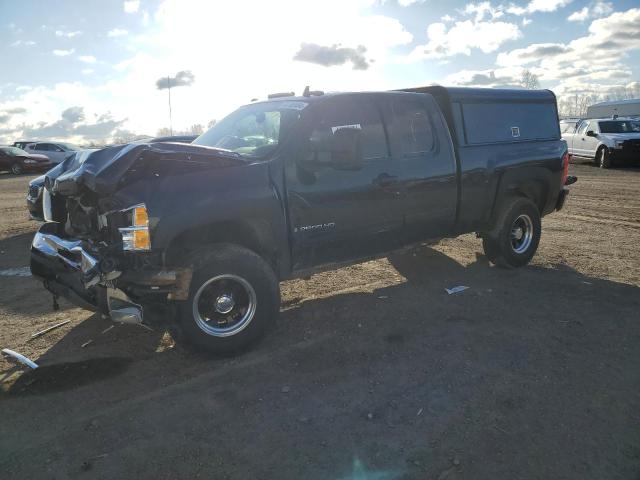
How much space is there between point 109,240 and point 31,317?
6.67ft

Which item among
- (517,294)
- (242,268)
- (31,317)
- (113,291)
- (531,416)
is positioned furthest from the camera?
(517,294)

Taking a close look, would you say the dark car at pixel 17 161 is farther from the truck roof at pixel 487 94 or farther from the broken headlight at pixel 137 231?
the broken headlight at pixel 137 231

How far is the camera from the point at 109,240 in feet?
11.6

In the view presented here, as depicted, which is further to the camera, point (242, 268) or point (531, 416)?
point (242, 268)

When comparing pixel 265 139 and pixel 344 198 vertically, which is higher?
pixel 265 139

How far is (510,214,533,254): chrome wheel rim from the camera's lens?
6.21 meters

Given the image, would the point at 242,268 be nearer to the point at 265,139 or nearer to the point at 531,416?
the point at 265,139

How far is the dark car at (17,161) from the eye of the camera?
24609 mm

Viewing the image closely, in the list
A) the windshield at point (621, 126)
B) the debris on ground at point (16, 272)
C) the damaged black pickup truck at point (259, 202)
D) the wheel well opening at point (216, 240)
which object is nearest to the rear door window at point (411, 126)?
the damaged black pickup truck at point (259, 202)

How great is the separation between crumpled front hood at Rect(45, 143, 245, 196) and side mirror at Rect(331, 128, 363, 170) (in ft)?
2.59

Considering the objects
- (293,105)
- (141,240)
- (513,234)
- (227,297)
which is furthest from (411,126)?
(141,240)

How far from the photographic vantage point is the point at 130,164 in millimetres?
3381

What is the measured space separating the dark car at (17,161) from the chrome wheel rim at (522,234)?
1014 inches

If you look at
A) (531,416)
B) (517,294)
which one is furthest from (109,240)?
(517,294)
